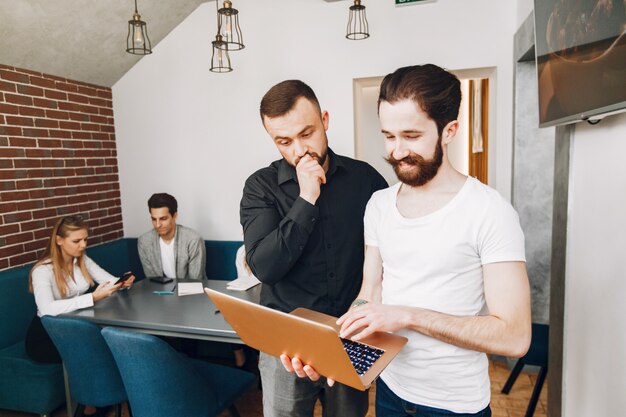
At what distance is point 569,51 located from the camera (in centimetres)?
141

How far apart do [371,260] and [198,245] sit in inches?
95.9

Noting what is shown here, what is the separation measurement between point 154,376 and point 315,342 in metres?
1.21

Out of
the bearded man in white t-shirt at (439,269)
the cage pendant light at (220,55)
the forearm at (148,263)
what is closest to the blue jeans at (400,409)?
the bearded man in white t-shirt at (439,269)

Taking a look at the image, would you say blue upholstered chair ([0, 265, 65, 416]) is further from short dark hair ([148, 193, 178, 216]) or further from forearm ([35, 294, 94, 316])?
short dark hair ([148, 193, 178, 216])

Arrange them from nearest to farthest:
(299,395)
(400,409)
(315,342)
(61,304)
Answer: (315,342) < (400,409) < (299,395) < (61,304)

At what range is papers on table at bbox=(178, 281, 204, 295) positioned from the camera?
2.63 metres

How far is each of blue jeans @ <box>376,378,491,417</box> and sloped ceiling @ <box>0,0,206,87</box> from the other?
311 centimetres

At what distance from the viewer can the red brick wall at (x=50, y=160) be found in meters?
3.03

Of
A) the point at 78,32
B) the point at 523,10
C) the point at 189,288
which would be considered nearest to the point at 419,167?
the point at 189,288

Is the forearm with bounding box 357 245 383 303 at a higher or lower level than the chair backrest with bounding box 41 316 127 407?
higher

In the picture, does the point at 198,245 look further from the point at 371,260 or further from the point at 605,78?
the point at 605,78

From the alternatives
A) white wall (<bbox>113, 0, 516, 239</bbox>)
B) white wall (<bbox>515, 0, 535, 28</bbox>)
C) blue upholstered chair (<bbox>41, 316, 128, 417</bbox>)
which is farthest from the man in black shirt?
white wall (<bbox>113, 0, 516, 239</bbox>)

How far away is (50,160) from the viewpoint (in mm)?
3371

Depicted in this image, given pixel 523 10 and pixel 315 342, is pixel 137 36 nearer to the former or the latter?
pixel 315 342
